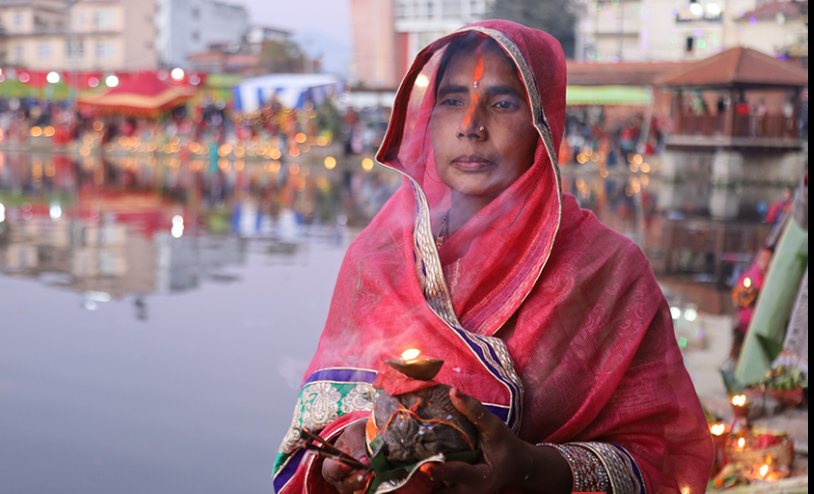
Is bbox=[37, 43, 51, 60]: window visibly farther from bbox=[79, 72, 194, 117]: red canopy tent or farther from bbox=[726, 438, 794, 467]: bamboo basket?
bbox=[726, 438, 794, 467]: bamboo basket

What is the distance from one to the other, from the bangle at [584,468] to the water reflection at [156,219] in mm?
5537

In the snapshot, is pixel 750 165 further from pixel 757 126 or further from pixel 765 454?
pixel 765 454

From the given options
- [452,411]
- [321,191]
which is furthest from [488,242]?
[321,191]

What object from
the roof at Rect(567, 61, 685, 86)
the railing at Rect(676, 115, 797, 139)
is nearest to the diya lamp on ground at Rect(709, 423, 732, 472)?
the railing at Rect(676, 115, 797, 139)

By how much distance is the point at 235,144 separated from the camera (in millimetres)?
26672

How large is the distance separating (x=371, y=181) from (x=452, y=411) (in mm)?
17975

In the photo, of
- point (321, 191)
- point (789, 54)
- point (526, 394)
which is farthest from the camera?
point (789, 54)

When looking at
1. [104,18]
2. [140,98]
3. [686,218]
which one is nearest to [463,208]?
[686,218]

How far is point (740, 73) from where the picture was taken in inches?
648

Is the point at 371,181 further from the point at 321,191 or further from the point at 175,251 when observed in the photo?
the point at 175,251

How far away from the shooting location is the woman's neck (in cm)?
151

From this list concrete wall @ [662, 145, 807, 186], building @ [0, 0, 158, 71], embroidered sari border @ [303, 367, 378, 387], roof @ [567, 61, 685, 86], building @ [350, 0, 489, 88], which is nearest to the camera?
embroidered sari border @ [303, 367, 378, 387]

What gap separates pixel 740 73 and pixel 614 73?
8.33m

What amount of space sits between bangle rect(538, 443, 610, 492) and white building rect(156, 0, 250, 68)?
3335 centimetres
